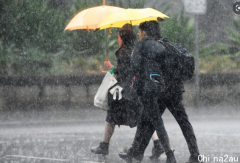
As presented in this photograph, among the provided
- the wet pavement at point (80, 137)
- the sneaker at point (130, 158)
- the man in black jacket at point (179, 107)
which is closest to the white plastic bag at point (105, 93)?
the wet pavement at point (80, 137)

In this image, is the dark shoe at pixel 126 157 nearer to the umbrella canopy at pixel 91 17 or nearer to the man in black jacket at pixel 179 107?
the man in black jacket at pixel 179 107

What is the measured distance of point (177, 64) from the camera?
645 cm

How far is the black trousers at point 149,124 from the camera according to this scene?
643 cm

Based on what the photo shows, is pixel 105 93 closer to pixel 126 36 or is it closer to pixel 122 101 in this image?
pixel 122 101

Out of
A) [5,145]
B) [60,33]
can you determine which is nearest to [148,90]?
[5,145]

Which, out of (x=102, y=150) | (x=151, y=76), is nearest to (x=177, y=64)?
(x=151, y=76)

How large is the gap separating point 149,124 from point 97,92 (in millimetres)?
1297

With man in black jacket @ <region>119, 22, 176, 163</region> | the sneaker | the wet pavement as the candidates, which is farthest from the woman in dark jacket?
man in black jacket @ <region>119, 22, 176, 163</region>

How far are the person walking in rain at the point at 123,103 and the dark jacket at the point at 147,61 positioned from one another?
2.83 ft

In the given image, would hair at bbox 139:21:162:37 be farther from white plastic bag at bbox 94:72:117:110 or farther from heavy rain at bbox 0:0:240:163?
white plastic bag at bbox 94:72:117:110

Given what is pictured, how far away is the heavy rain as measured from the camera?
7.27m

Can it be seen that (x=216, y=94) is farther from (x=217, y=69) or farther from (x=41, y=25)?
(x=41, y=25)

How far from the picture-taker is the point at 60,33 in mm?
15469

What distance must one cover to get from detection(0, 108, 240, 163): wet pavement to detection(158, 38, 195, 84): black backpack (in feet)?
4.26
